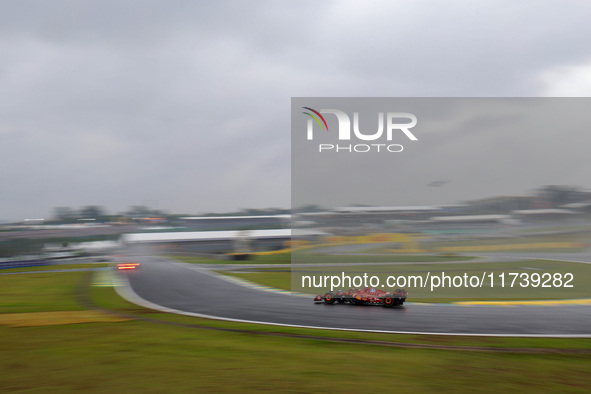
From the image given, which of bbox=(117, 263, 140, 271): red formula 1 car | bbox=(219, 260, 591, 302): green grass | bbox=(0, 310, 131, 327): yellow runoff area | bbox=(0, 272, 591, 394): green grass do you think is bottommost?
bbox=(117, 263, 140, 271): red formula 1 car

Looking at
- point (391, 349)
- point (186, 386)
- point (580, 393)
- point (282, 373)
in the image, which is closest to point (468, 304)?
point (391, 349)

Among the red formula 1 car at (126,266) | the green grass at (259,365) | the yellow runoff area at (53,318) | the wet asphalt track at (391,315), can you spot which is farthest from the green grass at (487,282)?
the red formula 1 car at (126,266)

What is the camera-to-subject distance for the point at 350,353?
26.8ft

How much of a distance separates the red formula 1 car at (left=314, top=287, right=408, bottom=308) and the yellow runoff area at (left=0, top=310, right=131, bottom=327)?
659 centimetres

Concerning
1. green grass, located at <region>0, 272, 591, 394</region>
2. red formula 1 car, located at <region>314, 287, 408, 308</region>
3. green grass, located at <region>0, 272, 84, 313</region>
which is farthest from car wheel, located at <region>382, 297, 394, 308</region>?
green grass, located at <region>0, 272, 84, 313</region>

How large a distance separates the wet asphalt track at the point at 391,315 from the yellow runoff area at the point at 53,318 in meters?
2.30

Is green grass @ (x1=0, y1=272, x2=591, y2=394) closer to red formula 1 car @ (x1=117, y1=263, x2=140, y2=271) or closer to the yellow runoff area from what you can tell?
the yellow runoff area

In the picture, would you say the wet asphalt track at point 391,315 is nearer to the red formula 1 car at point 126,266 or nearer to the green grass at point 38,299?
the green grass at point 38,299

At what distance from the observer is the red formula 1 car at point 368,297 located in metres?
13.5

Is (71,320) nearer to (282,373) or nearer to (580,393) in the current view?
(282,373)

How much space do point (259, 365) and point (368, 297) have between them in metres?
7.35

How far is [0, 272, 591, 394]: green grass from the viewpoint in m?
6.34

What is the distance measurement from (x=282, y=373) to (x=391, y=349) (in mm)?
2673

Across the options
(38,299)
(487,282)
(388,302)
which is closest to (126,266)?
(38,299)
